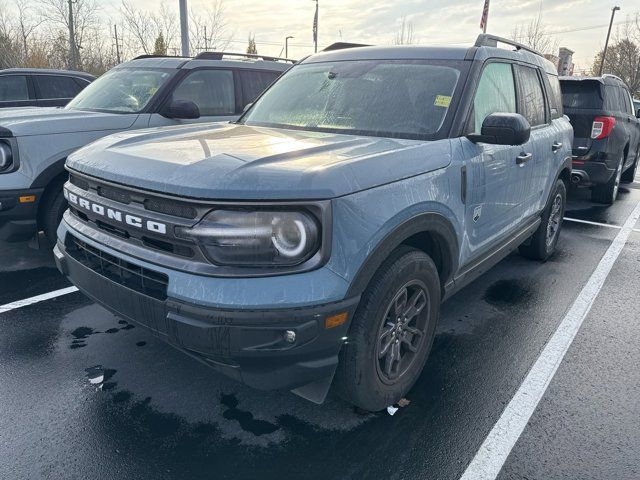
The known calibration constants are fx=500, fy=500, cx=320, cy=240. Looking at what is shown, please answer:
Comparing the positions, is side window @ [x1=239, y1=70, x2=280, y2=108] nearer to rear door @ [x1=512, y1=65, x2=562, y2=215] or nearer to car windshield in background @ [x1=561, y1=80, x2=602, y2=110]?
rear door @ [x1=512, y1=65, x2=562, y2=215]

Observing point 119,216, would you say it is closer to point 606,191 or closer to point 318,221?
point 318,221

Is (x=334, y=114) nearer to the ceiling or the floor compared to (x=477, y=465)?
nearer to the ceiling

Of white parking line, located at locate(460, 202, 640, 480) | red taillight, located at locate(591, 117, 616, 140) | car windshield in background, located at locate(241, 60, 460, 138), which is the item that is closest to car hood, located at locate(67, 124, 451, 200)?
Answer: car windshield in background, located at locate(241, 60, 460, 138)

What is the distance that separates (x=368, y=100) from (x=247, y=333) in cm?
196

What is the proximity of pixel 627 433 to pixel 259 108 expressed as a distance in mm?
3224

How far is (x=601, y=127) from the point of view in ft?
24.6

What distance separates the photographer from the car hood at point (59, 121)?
4395 millimetres

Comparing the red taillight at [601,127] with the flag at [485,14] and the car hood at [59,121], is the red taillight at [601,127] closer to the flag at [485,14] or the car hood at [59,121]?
the car hood at [59,121]

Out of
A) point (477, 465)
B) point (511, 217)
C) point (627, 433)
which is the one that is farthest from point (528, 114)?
point (477, 465)

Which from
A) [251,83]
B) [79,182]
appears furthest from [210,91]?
[79,182]

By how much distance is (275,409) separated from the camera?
2.75 metres

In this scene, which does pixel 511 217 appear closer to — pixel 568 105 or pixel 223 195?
pixel 223 195

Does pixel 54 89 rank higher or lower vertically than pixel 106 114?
higher

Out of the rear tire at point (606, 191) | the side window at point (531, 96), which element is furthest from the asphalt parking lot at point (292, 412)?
the rear tire at point (606, 191)
